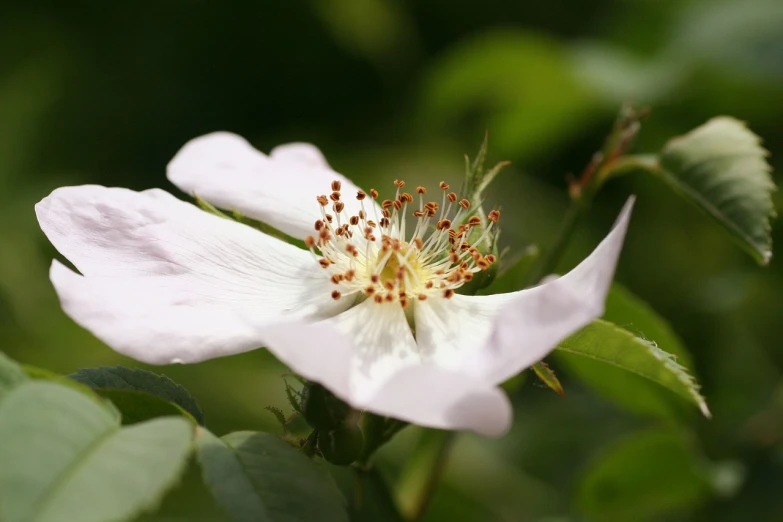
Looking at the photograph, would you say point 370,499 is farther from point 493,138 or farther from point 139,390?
point 493,138

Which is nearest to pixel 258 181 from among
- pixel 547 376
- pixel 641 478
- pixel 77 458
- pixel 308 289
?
pixel 308 289

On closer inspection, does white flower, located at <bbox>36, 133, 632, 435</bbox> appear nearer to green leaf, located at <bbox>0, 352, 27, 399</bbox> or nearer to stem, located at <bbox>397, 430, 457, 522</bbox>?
green leaf, located at <bbox>0, 352, 27, 399</bbox>

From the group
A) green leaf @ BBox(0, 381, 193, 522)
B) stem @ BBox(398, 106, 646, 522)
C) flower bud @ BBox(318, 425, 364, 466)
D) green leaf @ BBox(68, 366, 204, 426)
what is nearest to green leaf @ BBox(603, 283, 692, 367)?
stem @ BBox(398, 106, 646, 522)

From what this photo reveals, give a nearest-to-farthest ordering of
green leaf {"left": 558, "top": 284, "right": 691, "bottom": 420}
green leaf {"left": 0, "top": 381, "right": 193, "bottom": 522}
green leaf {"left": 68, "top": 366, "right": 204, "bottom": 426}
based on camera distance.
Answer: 1. green leaf {"left": 0, "top": 381, "right": 193, "bottom": 522}
2. green leaf {"left": 68, "top": 366, "right": 204, "bottom": 426}
3. green leaf {"left": 558, "top": 284, "right": 691, "bottom": 420}

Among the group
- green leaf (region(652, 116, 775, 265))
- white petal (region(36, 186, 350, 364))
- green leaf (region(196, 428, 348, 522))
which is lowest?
green leaf (region(196, 428, 348, 522))

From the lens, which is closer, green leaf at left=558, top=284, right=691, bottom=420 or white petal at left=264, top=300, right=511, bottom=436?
white petal at left=264, top=300, right=511, bottom=436

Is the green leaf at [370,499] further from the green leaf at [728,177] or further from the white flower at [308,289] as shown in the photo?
the green leaf at [728,177]

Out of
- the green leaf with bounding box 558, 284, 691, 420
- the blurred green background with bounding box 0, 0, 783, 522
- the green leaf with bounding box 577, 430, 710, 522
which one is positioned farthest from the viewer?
the blurred green background with bounding box 0, 0, 783, 522

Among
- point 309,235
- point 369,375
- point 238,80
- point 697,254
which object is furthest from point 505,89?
point 369,375
